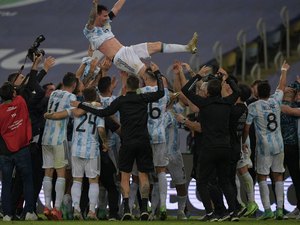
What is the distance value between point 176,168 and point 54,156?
161 centimetres

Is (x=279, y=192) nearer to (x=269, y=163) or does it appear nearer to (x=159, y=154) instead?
(x=269, y=163)

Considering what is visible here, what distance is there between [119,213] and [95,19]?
2827mm

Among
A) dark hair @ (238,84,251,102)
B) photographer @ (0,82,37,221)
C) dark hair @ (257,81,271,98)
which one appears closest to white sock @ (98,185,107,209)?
photographer @ (0,82,37,221)

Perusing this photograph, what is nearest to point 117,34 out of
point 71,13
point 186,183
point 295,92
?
point 71,13

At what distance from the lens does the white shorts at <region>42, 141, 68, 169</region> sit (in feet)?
51.5

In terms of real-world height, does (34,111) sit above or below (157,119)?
above

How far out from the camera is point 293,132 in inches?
642

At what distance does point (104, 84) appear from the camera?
15750 mm

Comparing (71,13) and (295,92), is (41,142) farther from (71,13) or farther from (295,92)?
(71,13)

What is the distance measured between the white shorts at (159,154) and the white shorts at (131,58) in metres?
0.98

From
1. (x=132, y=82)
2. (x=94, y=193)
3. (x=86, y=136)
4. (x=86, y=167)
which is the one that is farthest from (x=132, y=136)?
(x=94, y=193)

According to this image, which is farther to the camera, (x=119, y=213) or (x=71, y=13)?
(x=71, y=13)

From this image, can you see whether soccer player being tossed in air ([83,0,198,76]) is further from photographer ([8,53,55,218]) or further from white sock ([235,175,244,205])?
white sock ([235,175,244,205])

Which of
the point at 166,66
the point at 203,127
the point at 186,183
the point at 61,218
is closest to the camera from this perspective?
the point at 203,127
